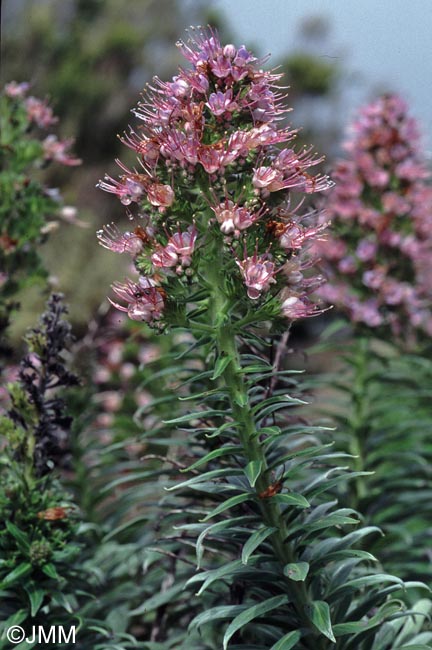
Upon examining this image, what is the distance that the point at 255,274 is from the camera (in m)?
1.64

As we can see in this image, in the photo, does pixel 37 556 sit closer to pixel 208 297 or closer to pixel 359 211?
pixel 208 297

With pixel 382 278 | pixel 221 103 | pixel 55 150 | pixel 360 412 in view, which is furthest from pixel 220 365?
pixel 382 278

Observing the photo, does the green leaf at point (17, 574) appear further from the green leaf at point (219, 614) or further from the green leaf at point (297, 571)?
the green leaf at point (297, 571)

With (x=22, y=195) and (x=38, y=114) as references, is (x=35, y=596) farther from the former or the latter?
(x=38, y=114)

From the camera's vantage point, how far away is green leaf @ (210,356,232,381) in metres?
1.68

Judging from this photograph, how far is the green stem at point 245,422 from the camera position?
5.76ft

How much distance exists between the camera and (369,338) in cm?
338

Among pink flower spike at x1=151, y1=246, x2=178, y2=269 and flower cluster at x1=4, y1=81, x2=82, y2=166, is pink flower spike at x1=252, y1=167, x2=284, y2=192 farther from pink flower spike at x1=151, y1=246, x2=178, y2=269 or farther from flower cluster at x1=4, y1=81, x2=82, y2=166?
flower cluster at x1=4, y1=81, x2=82, y2=166

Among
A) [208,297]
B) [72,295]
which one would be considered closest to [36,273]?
[208,297]

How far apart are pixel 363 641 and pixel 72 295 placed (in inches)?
371

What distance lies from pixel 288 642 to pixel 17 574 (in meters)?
0.72

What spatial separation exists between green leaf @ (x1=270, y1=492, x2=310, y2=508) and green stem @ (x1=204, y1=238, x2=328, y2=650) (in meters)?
0.03

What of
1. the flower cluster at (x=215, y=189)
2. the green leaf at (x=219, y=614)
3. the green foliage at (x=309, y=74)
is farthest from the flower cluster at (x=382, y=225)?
the green foliage at (x=309, y=74)
